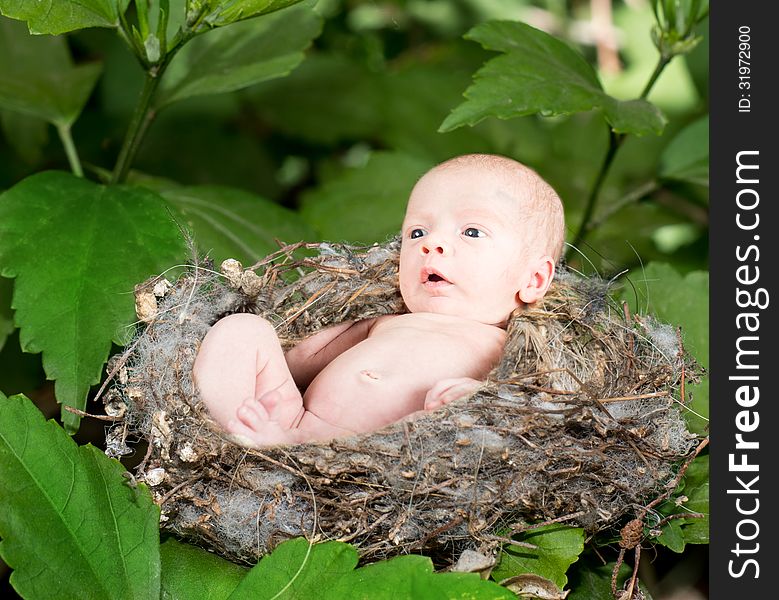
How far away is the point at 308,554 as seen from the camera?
1.31 metres

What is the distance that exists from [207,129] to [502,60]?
1.44m

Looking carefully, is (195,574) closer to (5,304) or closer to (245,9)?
(5,304)

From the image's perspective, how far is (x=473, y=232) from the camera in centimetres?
150

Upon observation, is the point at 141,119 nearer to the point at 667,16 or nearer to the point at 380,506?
the point at 380,506

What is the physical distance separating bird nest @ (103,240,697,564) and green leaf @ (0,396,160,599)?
0.05 meters

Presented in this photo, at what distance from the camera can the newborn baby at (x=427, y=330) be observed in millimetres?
1382

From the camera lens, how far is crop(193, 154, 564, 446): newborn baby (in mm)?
Result: 1382

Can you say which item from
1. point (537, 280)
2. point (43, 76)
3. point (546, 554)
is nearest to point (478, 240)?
point (537, 280)

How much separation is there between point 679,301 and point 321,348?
807mm

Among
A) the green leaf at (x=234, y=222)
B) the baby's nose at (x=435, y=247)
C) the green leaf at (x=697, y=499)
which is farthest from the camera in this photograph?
the green leaf at (x=234, y=222)

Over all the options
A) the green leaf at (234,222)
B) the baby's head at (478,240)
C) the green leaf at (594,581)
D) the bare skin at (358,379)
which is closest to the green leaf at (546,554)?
the green leaf at (594,581)

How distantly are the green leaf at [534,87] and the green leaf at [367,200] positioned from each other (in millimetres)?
560

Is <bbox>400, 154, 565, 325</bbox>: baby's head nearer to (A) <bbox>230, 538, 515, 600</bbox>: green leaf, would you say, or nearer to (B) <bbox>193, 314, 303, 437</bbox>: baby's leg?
(B) <bbox>193, 314, 303, 437</bbox>: baby's leg

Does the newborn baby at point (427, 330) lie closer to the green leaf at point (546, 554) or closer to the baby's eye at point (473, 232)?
the baby's eye at point (473, 232)
